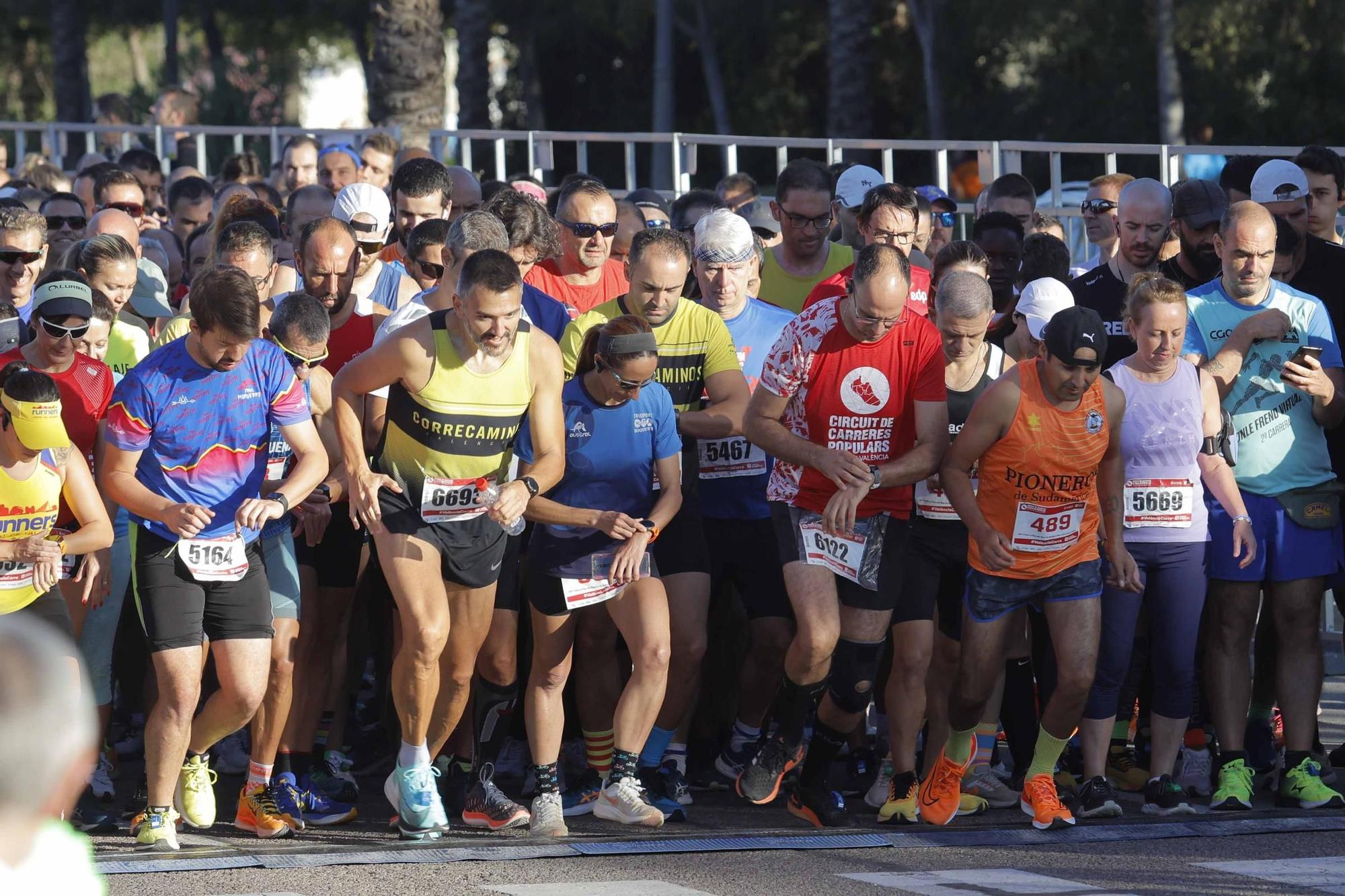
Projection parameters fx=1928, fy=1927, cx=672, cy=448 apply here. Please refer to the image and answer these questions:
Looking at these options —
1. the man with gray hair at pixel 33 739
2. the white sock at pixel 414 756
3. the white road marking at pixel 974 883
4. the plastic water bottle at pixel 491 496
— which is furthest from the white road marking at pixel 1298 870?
the man with gray hair at pixel 33 739

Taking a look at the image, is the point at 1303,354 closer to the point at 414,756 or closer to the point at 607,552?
the point at 607,552

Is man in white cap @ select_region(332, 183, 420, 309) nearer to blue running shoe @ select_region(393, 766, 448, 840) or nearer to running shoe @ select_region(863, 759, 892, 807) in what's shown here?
blue running shoe @ select_region(393, 766, 448, 840)

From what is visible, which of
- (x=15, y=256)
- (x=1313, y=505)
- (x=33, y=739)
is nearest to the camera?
(x=33, y=739)

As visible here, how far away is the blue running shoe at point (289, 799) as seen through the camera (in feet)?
23.7

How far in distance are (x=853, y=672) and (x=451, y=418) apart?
1.81 meters

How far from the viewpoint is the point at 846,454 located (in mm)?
7121

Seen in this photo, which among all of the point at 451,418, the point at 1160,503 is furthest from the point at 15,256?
the point at 1160,503

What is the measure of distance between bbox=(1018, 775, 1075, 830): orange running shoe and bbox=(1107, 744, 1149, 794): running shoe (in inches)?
27.5

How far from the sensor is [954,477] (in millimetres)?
7160

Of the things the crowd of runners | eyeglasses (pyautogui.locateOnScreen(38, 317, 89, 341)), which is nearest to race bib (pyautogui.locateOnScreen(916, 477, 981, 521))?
the crowd of runners

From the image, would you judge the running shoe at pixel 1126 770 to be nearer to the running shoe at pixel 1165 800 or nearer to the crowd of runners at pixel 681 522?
the crowd of runners at pixel 681 522

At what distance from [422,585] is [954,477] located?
2.00 m

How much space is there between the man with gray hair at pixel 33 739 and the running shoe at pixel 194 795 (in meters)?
4.48

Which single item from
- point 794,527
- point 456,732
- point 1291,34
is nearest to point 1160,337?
point 794,527
